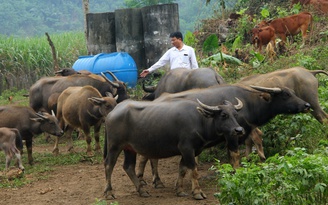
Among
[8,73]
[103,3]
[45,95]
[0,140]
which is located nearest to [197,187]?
[0,140]

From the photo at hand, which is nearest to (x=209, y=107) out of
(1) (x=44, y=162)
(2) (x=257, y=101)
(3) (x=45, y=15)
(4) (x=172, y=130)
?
(4) (x=172, y=130)

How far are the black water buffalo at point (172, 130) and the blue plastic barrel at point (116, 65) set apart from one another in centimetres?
850

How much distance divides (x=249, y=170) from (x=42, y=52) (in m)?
21.4

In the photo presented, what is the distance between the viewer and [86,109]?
14.3m

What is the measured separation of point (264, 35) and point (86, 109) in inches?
222

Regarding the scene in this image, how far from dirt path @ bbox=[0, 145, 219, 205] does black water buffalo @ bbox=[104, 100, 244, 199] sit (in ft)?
0.79

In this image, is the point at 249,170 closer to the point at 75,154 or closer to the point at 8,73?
the point at 75,154

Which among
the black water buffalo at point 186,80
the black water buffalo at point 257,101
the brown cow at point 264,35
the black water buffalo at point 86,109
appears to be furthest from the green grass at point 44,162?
the brown cow at point 264,35

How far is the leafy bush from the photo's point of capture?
23.4 feet

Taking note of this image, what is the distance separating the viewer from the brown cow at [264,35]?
17672 mm

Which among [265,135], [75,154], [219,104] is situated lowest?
[75,154]

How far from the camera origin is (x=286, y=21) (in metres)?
18.0

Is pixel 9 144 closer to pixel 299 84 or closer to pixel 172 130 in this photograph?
pixel 172 130

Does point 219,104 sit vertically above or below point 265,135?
above
